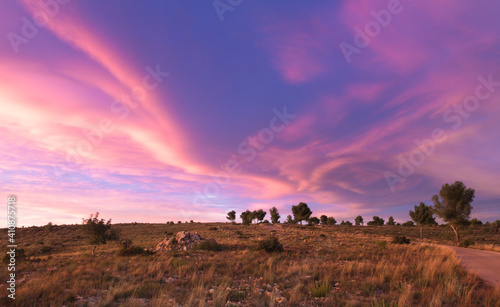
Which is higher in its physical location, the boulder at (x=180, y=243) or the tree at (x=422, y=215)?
the tree at (x=422, y=215)

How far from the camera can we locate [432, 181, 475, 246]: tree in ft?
117

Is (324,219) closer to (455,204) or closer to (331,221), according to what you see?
(331,221)

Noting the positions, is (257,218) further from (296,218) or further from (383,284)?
(383,284)

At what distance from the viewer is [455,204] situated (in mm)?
36344

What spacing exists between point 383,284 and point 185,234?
2398 cm

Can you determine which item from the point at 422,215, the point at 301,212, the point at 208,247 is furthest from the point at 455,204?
the point at 301,212

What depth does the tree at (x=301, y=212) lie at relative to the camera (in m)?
83.3

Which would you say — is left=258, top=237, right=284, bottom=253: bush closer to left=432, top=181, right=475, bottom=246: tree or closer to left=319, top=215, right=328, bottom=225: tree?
left=432, top=181, right=475, bottom=246: tree

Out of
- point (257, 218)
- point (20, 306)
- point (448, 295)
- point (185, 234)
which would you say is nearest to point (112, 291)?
point (20, 306)

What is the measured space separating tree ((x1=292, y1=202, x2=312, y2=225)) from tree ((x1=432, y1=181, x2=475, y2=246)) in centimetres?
4766

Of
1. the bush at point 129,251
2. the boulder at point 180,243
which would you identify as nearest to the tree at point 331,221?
the boulder at point 180,243

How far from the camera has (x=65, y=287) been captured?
1080 cm

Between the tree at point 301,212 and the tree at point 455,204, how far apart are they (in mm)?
47658

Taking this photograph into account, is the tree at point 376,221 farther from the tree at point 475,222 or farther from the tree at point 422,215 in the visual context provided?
the tree at point 422,215
